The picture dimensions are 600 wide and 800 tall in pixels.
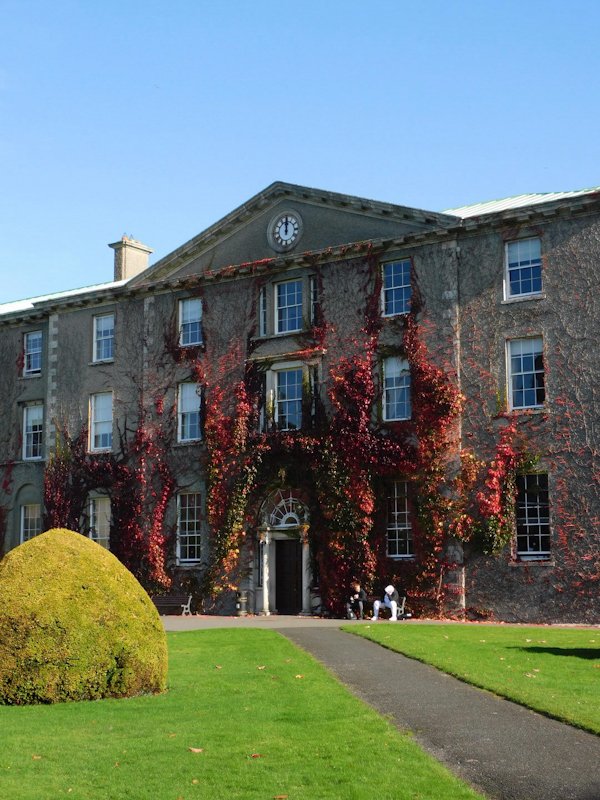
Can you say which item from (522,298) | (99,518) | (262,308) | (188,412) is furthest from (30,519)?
(522,298)

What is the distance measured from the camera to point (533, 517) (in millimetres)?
28594

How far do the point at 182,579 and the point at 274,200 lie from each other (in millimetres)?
12828

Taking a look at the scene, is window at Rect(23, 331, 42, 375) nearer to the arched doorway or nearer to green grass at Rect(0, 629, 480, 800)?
the arched doorway

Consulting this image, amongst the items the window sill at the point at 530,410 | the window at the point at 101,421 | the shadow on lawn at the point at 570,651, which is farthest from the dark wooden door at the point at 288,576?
the shadow on lawn at the point at 570,651

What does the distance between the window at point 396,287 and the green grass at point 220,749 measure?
59.3 ft

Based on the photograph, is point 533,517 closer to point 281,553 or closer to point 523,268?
point 523,268

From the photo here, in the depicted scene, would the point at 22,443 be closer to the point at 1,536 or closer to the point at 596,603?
the point at 1,536

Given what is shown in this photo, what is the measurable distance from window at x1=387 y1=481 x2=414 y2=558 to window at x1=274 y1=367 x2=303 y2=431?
406 centimetres

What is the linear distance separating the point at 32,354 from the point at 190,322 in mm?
8858

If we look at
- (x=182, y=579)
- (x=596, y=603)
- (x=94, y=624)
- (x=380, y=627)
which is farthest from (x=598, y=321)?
(x=94, y=624)

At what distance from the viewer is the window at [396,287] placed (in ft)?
104

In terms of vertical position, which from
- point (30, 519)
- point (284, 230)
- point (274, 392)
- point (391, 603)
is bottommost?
point (391, 603)

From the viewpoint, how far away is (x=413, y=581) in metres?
29.9

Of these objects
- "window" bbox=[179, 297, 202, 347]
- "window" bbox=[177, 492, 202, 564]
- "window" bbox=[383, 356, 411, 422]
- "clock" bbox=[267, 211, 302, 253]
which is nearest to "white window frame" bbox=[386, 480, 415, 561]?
"window" bbox=[383, 356, 411, 422]
